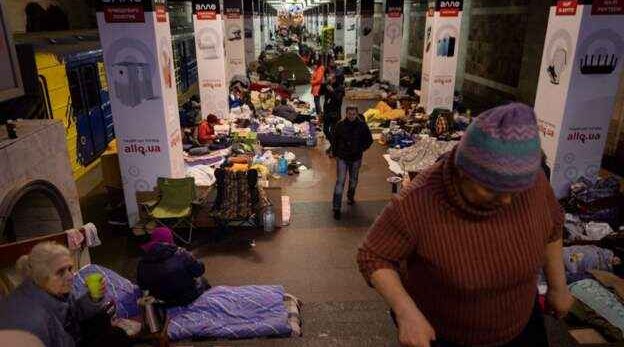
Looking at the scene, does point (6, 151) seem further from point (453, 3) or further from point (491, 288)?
point (453, 3)

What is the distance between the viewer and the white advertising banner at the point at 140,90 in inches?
242

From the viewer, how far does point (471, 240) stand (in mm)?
1655

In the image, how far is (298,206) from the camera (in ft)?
26.1

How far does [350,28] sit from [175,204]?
2438 centimetres

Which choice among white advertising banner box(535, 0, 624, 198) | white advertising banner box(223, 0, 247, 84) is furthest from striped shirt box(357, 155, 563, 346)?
white advertising banner box(223, 0, 247, 84)

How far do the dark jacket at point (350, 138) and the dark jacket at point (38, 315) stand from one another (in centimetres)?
465

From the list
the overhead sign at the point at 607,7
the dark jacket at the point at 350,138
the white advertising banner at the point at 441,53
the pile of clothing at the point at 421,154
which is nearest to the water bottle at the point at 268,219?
the dark jacket at the point at 350,138

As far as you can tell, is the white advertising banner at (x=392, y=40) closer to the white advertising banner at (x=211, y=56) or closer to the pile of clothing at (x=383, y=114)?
the pile of clothing at (x=383, y=114)

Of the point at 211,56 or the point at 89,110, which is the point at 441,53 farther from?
the point at 89,110

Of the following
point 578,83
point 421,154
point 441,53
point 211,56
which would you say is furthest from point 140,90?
point 441,53

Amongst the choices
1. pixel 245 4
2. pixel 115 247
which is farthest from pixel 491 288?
pixel 245 4

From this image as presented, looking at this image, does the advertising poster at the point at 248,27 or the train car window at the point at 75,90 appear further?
the advertising poster at the point at 248,27

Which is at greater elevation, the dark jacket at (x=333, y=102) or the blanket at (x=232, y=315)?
the dark jacket at (x=333, y=102)

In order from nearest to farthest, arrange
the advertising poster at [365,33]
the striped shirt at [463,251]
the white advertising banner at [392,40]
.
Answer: the striped shirt at [463,251]
the white advertising banner at [392,40]
the advertising poster at [365,33]
